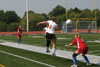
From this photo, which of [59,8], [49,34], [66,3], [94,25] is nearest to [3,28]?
[66,3]

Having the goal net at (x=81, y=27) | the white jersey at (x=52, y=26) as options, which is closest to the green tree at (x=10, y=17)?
the goal net at (x=81, y=27)

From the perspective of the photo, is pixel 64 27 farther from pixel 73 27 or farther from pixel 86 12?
pixel 86 12

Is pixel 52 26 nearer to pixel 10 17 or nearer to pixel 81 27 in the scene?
pixel 81 27

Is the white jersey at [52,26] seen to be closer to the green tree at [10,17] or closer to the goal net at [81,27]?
the goal net at [81,27]

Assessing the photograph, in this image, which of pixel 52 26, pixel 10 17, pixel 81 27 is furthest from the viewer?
pixel 10 17

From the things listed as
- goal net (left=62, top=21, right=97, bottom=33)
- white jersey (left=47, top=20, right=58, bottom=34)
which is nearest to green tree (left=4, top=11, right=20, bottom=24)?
goal net (left=62, top=21, right=97, bottom=33)

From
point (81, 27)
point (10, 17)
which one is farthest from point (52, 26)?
point (10, 17)

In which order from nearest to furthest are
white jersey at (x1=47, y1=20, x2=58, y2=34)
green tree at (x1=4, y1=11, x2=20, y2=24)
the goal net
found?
white jersey at (x1=47, y1=20, x2=58, y2=34) → the goal net → green tree at (x1=4, y1=11, x2=20, y2=24)

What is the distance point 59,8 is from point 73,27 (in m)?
78.2

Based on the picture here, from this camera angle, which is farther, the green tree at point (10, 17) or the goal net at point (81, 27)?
the green tree at point (10, 17)

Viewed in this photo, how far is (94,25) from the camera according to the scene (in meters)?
47.8

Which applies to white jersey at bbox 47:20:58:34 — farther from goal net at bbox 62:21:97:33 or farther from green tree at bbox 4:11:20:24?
green tree at bbox 4:11:20:24

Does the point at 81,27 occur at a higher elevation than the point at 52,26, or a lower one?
lower

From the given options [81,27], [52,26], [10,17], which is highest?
[10,17]
